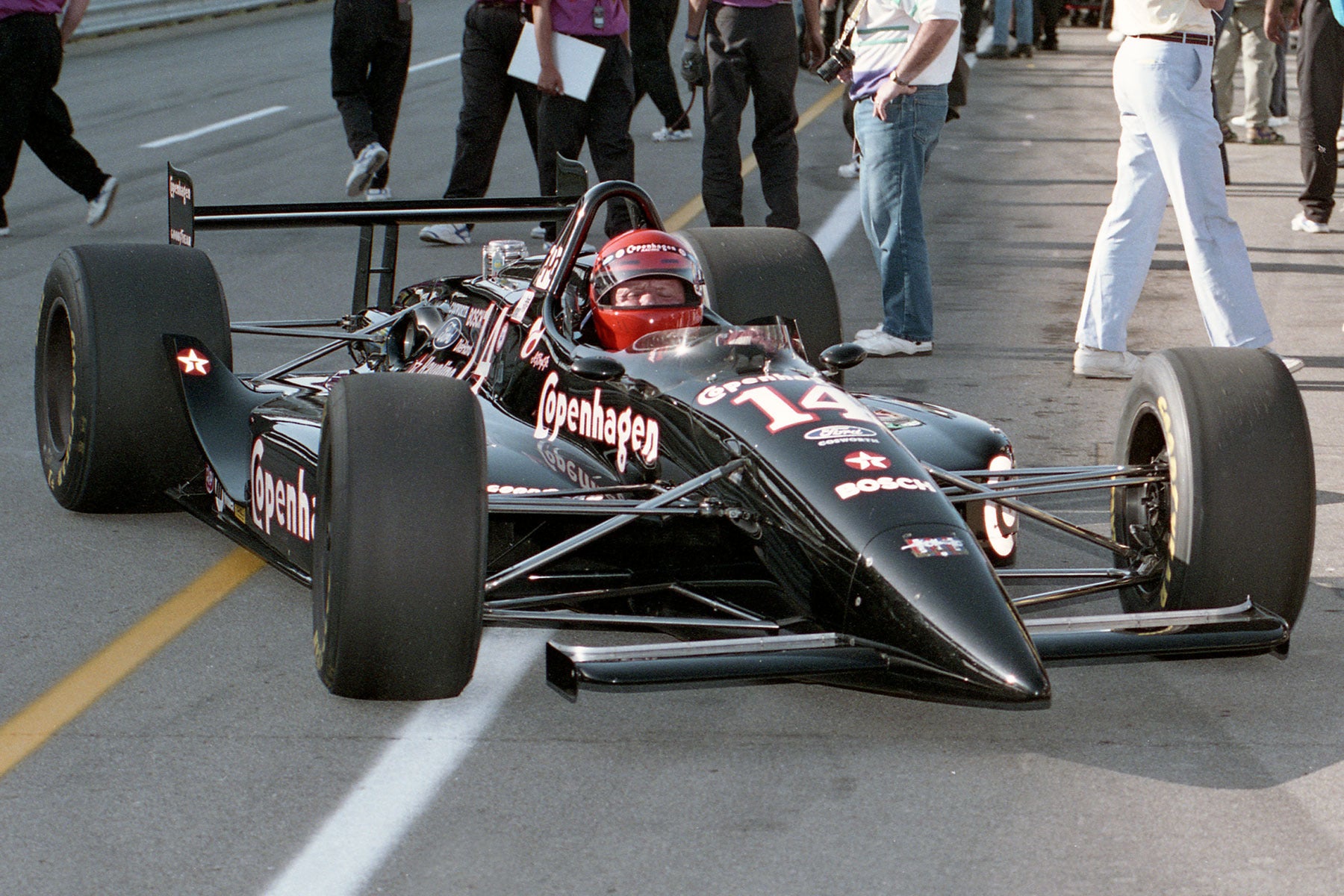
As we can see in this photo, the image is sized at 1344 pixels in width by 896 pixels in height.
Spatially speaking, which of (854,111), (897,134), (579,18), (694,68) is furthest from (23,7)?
(897,134)

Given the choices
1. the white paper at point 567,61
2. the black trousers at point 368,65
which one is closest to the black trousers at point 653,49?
the black trousers at point 368,65

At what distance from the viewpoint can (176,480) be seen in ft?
19.1

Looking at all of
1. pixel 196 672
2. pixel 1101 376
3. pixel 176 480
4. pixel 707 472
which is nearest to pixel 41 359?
pixel 176 480

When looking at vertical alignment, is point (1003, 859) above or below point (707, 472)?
below

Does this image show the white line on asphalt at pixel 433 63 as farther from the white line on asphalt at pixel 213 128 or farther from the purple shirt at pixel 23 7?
the purple shirt at pixel 23 7

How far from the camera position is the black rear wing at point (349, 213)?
638 centimetres

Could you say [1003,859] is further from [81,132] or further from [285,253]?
[81,132]

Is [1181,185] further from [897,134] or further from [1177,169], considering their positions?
[897,134]

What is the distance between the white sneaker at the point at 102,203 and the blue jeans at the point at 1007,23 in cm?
1610

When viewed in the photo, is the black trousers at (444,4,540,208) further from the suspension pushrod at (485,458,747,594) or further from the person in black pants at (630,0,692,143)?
the suspension pushrod at (485,458,747,594)

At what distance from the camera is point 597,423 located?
5062 millimetres

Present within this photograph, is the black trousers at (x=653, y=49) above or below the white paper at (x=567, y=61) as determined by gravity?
below

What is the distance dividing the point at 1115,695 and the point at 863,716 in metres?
0.64

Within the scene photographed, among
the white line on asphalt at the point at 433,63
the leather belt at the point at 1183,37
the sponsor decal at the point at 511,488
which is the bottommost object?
the white line on asphalt at the point at 433,63
